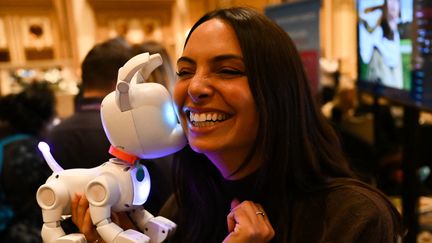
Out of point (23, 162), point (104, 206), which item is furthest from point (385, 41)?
point (23, 162)

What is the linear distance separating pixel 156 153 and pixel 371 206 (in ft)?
1.53

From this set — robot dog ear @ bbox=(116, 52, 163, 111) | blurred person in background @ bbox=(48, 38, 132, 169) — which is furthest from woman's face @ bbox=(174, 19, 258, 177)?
blurred person in background @ bbox=(48, 38, 132, 169)

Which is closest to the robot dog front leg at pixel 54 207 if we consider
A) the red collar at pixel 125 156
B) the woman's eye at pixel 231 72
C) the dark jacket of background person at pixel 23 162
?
the red collar at pixel 125 156

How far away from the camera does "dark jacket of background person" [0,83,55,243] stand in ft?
6.58

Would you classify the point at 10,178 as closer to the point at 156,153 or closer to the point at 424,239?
the point at 156,153

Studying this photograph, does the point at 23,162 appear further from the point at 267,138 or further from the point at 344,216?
the point at 344,216

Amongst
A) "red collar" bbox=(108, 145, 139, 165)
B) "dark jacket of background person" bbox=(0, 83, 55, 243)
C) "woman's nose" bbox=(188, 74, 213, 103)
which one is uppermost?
"woman's nose" bbox=(188, 74, 213, 103)

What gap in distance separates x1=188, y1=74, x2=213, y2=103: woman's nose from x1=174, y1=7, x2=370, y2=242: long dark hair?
87 mm

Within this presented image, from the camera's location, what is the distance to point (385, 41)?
6.55 feet

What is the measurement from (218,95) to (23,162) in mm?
1603

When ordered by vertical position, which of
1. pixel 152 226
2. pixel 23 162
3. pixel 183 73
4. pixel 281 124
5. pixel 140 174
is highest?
pixel 183 73

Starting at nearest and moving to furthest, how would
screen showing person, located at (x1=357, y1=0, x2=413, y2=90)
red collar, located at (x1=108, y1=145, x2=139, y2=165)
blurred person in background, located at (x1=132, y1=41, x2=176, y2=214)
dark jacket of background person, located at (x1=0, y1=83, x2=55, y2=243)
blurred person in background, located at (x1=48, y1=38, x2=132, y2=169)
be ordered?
red collar, located at (x1=108, y1=145, x2=139, y2=165) → blurred person in background, located at (x1=132, y1=41, x2=176, y2=214) → blurred person in background, located at (x1=48, y1=38, x2=132, y2=169) → screen showing person, located at (x1=357, y1=0, x2=413, y2=90) → dark jacket of background person, located at (x1=0, y1=83, x2=55, y2=243)

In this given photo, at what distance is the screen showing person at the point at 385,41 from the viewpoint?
1699mm

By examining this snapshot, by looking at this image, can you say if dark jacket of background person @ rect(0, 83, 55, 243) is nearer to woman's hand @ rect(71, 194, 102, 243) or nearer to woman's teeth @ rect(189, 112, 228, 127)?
woman's hand @ rect(71, 194, 102, 243)
